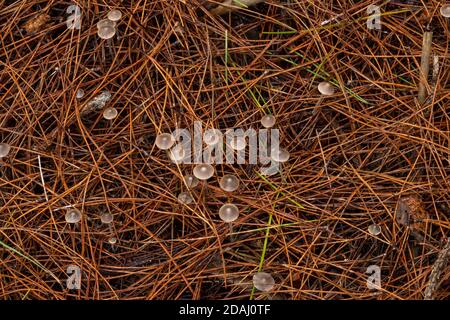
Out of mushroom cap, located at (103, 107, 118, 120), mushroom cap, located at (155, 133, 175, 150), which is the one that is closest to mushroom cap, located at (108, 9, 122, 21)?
mushroom cap, located at (103, 107, 118, 120)

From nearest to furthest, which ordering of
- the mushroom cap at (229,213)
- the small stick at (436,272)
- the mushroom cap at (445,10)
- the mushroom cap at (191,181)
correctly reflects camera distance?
1. the small stick at (436,272)
2. the mushroom cap at (229,213)
3. the mushroom cap at (191,181)
4. the mushroom cap at (445,10)

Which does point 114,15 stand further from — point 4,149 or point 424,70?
point 424,70

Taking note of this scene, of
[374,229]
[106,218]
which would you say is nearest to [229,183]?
[106,218]

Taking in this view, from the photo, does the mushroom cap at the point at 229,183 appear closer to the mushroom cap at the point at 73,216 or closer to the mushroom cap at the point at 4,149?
the mushroom cap at the point at 73,216

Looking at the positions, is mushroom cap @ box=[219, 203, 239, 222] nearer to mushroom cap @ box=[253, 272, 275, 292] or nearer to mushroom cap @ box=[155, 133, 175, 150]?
mushroom cap @ box=[253, 272, 275, 292]

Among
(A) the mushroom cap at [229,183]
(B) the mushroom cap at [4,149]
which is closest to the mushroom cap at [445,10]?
(A) the mushroom cap at [229,183]

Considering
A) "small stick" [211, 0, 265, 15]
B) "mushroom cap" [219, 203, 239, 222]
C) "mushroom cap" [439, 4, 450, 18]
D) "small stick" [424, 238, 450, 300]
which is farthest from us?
"small stick" [211, 0, 265, 15]

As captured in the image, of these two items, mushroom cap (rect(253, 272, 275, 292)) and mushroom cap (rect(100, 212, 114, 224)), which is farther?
mushroom cap (rect(100, 212, 114, 224))
